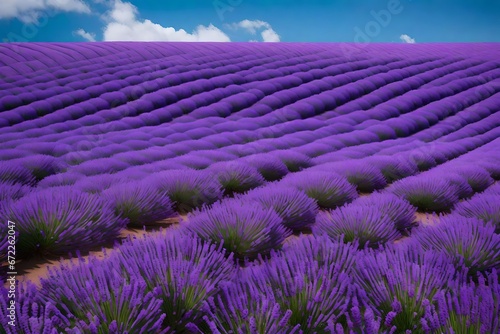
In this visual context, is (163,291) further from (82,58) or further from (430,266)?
(82,58)

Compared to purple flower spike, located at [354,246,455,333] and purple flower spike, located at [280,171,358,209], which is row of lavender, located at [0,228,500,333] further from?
purple flower spike, located at [280,171,358,209]

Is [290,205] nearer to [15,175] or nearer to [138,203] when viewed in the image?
[138,203]

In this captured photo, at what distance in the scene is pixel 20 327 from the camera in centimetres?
144

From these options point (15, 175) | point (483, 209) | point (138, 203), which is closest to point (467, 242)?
point (483, 209)

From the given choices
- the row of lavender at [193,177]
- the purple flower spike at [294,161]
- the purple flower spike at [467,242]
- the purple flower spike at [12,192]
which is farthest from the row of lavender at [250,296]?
the purple flower spike at [294,161]

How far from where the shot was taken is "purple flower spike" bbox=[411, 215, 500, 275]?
237 centimetres

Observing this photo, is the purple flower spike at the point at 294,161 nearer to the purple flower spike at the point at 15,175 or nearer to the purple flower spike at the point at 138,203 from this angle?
the purple flower spike at the point at 138,203

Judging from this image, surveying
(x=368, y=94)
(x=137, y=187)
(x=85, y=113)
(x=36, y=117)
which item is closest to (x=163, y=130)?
(x=85, y=113)

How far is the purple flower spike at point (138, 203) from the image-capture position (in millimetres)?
3162

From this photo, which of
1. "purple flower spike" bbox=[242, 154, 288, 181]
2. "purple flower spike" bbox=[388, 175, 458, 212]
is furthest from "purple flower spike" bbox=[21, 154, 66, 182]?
"purple flower spike" bbox=[388, 175, 458, 212]

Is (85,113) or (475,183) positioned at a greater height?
(85,113)

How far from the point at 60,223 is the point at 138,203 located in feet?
2.45

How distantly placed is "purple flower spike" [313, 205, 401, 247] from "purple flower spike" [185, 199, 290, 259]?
41cm

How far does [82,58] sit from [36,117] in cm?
593
